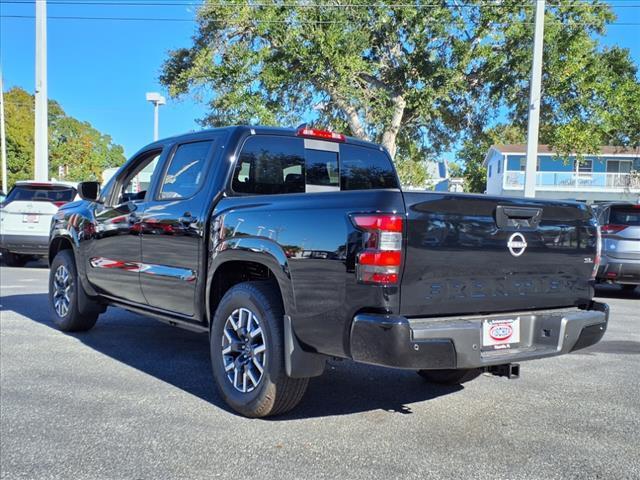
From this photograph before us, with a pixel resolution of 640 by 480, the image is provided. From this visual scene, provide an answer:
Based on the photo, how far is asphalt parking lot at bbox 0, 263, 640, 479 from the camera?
3344mm

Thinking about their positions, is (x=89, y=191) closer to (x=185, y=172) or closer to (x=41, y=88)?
(x=185, y=172)

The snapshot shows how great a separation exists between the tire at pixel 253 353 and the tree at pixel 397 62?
11.9 metres

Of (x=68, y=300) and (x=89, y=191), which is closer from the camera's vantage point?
(x=89, y=191)

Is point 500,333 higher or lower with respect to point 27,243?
higher

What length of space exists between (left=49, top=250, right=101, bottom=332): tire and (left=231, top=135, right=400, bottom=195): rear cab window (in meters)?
2.75

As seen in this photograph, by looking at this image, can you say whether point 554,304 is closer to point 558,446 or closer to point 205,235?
point 558,446

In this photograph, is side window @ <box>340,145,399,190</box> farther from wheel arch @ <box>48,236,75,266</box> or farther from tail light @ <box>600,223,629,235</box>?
tail light @ <box>600,223,629,235</box>

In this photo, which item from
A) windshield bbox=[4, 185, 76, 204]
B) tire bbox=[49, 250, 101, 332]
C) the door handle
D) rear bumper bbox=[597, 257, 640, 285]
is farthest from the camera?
windshield bbox=[4, 185, 76, 204]

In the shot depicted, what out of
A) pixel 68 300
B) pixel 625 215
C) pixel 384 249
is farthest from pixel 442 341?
pixel 625 215

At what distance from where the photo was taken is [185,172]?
504 cm

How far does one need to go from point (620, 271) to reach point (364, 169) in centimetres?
659

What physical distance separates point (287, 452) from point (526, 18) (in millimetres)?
15637

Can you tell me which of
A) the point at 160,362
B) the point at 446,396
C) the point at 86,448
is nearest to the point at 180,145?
the point at 160,362

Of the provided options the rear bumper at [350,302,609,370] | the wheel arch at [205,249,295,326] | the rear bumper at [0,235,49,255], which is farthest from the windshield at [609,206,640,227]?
the rear bumper at [0,235,49,255]
